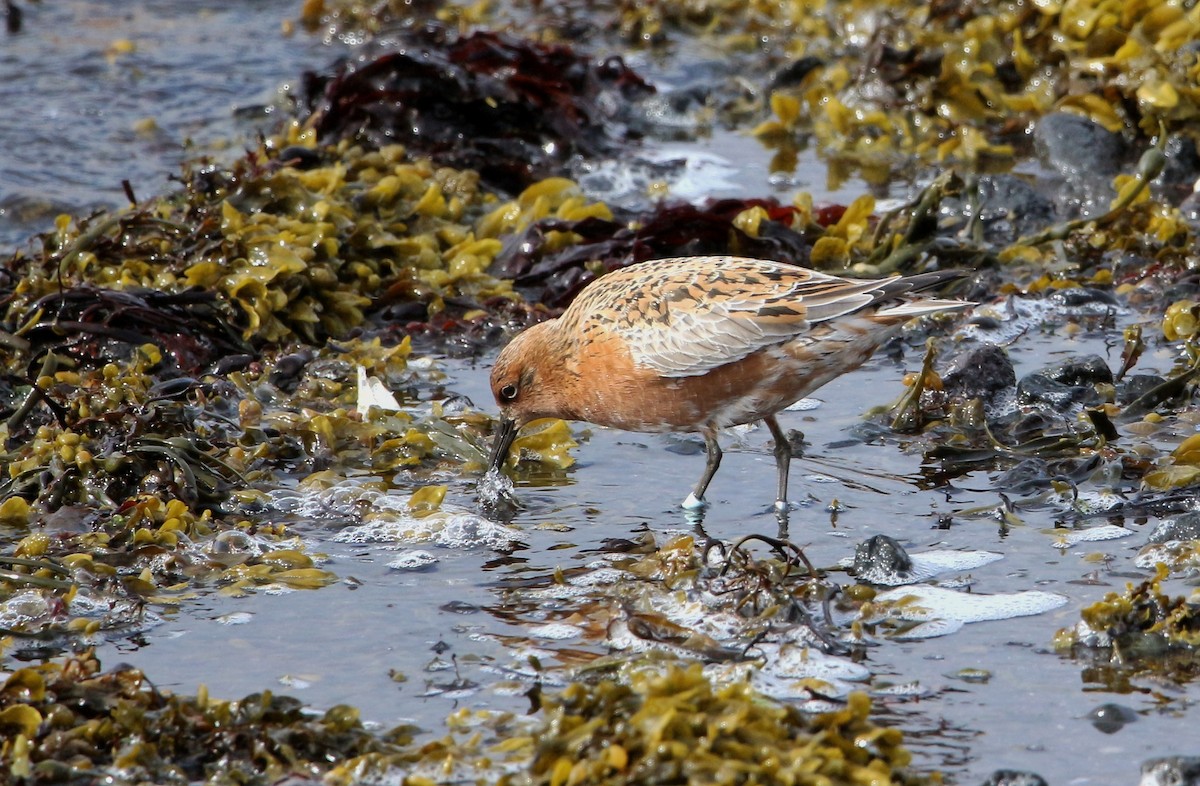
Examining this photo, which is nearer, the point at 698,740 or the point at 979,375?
the point at 698,740

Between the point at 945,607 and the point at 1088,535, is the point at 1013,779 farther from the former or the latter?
the point at 1088,535

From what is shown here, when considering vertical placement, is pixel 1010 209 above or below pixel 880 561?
above

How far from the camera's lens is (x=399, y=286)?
8117 millimetres

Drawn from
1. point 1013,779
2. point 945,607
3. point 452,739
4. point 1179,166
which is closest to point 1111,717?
point 1013,779

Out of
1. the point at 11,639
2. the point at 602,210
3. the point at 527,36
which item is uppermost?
the point at 527,36

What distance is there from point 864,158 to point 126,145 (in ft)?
18.7

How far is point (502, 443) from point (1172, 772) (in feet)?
11.3

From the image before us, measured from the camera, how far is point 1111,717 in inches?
166

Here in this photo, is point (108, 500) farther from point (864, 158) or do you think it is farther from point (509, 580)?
point (864, 158)

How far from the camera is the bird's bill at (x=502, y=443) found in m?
6.51

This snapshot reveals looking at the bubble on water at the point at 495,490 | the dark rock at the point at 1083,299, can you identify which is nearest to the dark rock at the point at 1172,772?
the bubble on water at the point at 495,490

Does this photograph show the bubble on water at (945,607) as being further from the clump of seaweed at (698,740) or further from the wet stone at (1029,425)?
the wet stone at (1029,425)

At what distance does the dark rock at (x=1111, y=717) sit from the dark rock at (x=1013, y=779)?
0.43m

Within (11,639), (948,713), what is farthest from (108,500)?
(948,713)
